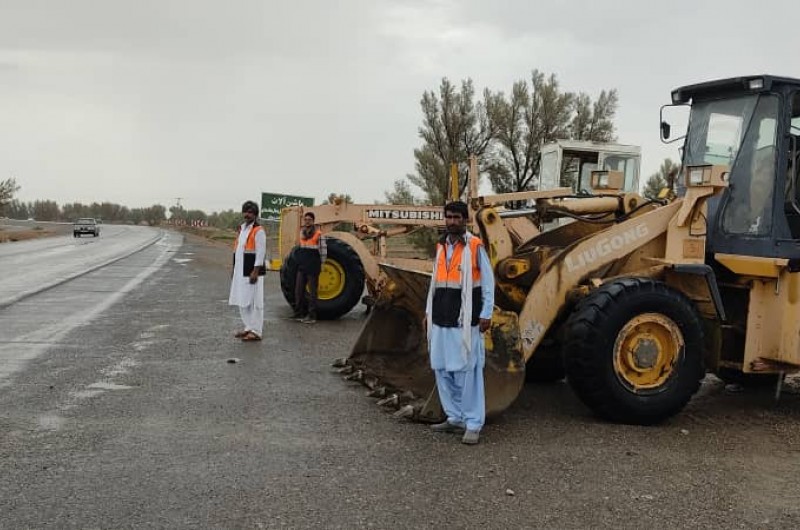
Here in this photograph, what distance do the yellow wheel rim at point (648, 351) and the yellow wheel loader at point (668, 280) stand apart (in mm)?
10

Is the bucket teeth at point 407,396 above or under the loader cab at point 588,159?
under

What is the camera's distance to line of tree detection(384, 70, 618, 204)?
27.6m

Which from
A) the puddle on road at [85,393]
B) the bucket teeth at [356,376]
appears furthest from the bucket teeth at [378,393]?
the puddle on road at [85,393]

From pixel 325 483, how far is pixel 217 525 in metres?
0.85

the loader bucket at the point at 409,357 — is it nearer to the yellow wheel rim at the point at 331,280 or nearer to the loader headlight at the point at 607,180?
the loader headlight at the point at 607,180

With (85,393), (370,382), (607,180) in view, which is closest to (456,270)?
(370,382)

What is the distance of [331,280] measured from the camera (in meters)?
13.1

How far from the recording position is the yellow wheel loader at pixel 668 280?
6266 millimetres

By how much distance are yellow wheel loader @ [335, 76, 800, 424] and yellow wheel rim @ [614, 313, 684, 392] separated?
0.01m

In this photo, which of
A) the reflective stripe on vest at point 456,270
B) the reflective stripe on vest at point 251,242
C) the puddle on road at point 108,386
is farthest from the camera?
the reflective stripe on vest at point 251,242

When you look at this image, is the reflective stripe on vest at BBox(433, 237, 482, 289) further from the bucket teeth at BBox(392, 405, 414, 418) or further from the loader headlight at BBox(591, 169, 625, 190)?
the loader headlight at BBox(591, 169, 625, 190)

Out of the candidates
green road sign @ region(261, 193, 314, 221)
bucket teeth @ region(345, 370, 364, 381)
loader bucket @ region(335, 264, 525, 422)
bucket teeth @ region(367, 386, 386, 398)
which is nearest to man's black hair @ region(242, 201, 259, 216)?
loader bucket @ region(335, 264, 525, 422)

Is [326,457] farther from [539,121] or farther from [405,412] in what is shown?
[539,121]

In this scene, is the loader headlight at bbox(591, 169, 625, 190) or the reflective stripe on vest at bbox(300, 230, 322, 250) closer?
the loader headlight at bbox(591, 169, 625, 190)
